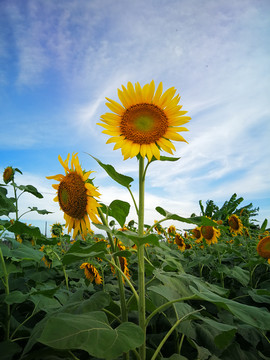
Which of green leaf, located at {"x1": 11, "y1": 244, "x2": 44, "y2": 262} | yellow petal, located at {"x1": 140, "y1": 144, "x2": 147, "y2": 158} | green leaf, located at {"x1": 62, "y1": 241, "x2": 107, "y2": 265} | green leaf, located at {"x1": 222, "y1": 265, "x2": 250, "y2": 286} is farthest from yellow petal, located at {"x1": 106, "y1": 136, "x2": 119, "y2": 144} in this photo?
green leaf, located at {"x1": 222, "y1": 265, "x2": 250, "y2": 286}

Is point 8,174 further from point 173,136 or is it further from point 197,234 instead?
point 197,234

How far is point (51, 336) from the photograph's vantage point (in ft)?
2.78

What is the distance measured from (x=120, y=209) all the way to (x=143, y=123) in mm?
518

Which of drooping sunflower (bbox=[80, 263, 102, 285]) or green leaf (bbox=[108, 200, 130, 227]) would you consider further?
drooping sunflower (bbox=[80, 263, 102, 285])

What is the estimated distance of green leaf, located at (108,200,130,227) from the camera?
142 centimetres

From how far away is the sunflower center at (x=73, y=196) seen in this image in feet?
4.73

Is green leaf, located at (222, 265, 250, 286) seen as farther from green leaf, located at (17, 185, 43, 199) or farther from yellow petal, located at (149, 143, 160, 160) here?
green leaf, located at (17, 185, 43, 199)

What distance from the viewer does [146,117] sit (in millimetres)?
1566

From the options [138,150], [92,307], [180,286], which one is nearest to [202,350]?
[180,286]

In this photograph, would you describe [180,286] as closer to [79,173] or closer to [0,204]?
[79,173]

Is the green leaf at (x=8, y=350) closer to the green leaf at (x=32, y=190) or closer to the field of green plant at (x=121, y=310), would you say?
the field of green plant at (x=121, y=310)

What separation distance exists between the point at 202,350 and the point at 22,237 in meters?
2.24

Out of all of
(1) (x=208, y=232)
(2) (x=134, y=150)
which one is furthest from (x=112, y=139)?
(1) (x=208, y=232)

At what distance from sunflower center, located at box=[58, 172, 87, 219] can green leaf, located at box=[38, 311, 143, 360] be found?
0.60m
